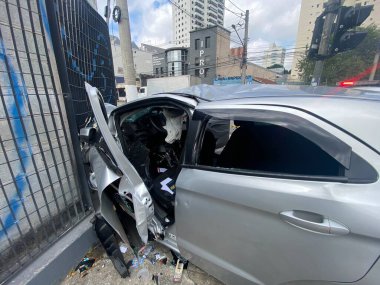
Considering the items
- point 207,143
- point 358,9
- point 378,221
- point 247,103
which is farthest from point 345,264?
point 358,9

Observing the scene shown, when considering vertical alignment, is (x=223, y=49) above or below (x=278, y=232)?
above

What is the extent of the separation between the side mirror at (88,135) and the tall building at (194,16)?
3527cm

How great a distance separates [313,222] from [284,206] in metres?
0.14

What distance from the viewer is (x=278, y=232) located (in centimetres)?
110

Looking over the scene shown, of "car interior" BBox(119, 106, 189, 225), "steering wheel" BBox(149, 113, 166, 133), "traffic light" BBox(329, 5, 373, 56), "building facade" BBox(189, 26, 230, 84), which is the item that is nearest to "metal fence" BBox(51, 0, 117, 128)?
"car interior" BBox(119, 106, 189, 225)

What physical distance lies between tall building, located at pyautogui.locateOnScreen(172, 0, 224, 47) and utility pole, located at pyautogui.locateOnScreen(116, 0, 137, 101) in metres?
29.2

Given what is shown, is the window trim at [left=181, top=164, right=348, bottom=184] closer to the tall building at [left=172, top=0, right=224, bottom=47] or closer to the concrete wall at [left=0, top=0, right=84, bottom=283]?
the concrete wall at [left=0, top=0, right=84, bottom=283]

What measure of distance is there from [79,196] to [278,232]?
216 cm

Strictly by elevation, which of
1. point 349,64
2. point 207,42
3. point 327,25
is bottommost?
point 327,25

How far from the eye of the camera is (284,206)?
3.42 ft

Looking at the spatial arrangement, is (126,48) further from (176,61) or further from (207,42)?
(176,61)

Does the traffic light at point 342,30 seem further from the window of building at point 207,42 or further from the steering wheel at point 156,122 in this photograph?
the window of building at point 207,42

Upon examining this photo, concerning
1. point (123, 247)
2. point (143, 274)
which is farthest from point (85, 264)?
point (143, 274)

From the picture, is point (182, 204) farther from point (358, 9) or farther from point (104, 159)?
point (358, 9)
